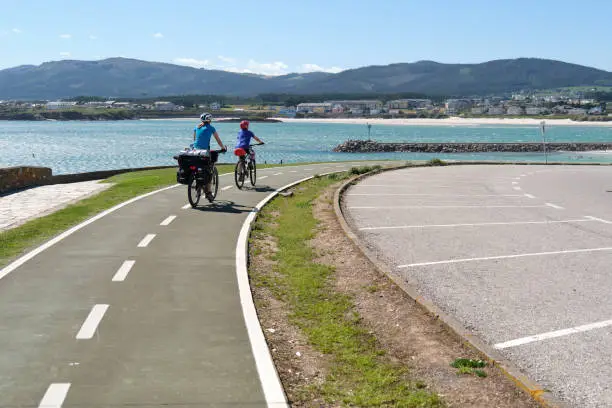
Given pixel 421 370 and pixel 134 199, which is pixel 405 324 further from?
pixel 134 199

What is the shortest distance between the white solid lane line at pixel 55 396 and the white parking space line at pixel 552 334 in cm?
402

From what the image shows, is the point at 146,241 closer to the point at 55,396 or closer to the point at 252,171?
the point at 55,396

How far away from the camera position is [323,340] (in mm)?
6941

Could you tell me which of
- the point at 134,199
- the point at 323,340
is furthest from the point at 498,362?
the point at 134,199

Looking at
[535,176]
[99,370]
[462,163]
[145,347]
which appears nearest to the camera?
[99,370]

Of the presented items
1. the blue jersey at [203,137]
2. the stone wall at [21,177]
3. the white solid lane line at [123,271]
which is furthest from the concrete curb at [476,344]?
the stone wall at [21,177]

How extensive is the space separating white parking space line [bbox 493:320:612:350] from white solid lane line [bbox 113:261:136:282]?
16.6ft

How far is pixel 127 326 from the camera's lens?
7.20 m

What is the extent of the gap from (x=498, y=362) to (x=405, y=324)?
5.30 feet

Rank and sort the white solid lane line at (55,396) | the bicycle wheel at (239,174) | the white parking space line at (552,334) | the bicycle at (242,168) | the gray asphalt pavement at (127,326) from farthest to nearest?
the bicycle wheel at (239,174), the bicycle at (242,168), the white parking space line at (552,334), the gray asphalt pavement at (127,326), the white solid lane line at (55,396)

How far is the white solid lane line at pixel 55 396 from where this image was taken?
5.18m

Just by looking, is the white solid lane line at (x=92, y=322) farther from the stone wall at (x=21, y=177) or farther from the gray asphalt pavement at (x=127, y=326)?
the stone wall at (x=21, y=177)

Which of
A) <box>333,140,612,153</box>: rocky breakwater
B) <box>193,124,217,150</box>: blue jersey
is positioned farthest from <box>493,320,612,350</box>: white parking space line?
<box>333,140,612,153</box>: rocky breakwater

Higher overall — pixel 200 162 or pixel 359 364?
pixel 200 162
